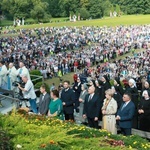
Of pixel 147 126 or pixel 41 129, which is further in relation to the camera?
pixel 147 126

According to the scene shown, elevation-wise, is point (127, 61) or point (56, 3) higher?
point (56, 3)

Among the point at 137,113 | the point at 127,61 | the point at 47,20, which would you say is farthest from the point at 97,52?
the point at 47,20

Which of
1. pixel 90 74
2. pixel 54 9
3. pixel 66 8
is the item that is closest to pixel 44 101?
pixel 90 74

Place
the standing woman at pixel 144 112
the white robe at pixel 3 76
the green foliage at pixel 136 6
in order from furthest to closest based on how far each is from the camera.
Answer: the green foliage at pixel 136 6, the white robe at pixel 3 76, the standing woman at pixel 144 112

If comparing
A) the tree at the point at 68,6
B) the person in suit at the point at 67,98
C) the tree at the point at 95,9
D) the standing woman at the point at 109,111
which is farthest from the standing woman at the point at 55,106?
the tree at the point at 95,9

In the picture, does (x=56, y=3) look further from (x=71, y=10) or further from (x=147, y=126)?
(x=147, y=126)

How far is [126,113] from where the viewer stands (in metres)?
8.30

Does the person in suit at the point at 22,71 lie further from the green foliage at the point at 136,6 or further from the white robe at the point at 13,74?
the green foliage at the point at 136,6

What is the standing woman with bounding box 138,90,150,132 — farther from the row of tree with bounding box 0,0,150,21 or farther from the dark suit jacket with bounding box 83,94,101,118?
the row of tree with bounding box 0,0,150,21

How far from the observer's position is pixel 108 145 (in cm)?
674

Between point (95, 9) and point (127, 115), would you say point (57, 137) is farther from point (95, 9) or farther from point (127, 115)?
point (95, 9)

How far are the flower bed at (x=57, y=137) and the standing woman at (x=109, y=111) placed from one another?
2.93 ft

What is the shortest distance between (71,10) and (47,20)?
1138cm

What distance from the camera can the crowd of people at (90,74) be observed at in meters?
8.74
